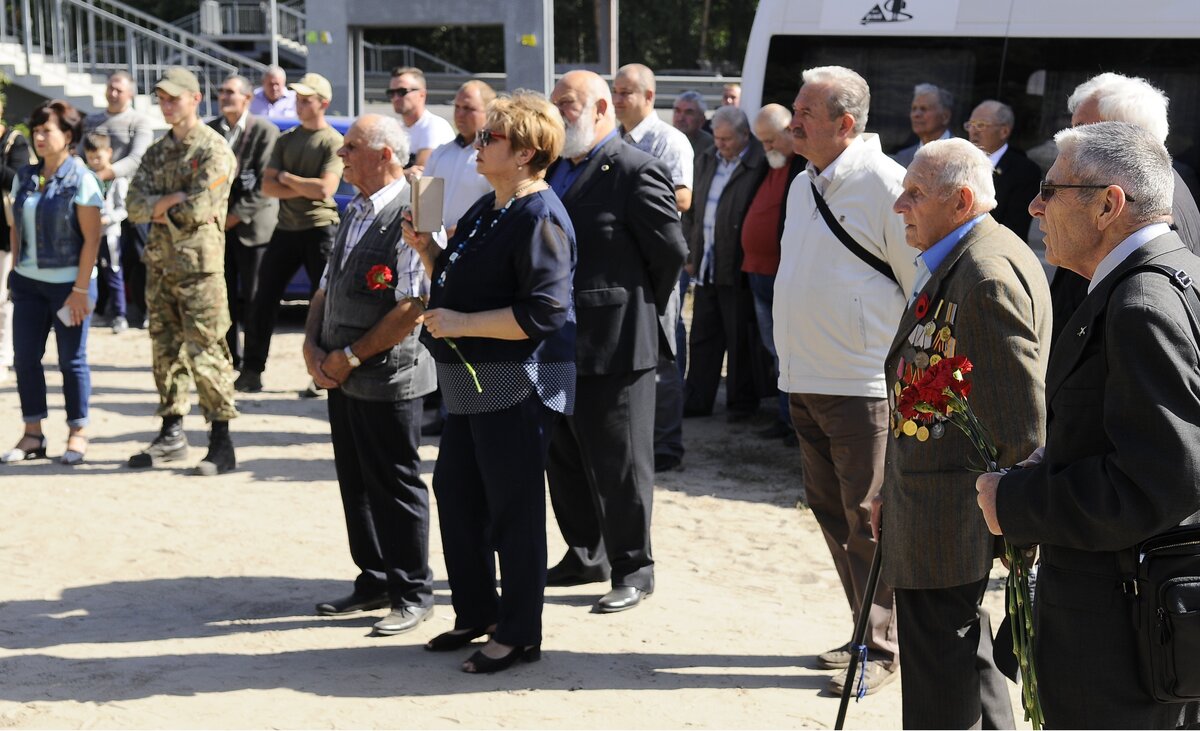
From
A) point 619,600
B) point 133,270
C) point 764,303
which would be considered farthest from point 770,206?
point 133,270

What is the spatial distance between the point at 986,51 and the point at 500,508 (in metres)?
5.65

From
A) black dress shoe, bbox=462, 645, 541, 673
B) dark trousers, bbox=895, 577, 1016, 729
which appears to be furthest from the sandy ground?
dark trousers, bbox=895, 577, 1016, 729

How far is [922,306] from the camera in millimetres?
3797

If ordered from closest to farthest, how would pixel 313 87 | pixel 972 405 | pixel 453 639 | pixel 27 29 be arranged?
pixel 972 405, pixel 453 639, pixel 313 87, pixel 27 29

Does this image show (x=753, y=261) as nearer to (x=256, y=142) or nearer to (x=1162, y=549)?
(x=256, y=142)

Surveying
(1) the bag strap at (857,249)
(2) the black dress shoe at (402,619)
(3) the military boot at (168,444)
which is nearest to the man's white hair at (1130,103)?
(1) the bag strap at (857,249)

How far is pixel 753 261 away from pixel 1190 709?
20.2 feet

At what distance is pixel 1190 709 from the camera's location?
2979mm

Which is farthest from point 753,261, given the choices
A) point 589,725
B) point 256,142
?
point 589,725

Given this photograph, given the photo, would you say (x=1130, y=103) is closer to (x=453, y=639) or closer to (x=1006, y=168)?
(x=453, y=639)

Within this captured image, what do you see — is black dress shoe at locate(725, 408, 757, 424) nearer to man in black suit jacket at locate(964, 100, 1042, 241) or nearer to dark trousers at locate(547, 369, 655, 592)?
man in black suit jacket at locate(964, 100, 1042, 241)

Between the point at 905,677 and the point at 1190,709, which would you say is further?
the point at 905,677

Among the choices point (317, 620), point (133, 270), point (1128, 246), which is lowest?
point (317, 620)

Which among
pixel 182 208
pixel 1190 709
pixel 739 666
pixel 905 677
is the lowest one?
pixel 739 666
